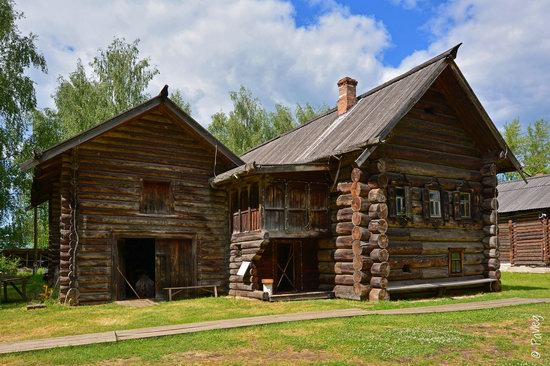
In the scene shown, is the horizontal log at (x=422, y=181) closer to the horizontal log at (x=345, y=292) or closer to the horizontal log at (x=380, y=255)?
the horizontal log at (x=380, y=255)

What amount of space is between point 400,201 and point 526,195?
863 inches

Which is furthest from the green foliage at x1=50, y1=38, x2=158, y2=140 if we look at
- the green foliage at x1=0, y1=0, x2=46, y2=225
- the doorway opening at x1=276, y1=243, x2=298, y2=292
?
the doorway opening at x1=276, y1=243, x2=298, y2=292

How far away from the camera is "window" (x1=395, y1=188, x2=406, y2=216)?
17938mm

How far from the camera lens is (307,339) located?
1009 cm

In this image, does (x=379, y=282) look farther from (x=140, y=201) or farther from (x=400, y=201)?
(x=140, y=201)

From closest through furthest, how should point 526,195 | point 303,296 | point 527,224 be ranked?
point 303,296, point 527,224, point 526,195

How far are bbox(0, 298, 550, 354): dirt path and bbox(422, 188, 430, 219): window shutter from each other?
12.2ft

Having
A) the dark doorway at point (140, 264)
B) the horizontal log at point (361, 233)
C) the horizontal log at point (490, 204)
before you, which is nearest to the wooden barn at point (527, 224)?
the horizontal log at point (490, 204)

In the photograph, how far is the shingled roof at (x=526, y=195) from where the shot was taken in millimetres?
33500

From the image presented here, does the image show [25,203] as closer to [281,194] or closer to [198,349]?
[281,194]

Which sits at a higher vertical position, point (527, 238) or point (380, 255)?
point (380, 255)

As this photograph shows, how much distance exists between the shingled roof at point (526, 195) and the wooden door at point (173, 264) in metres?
23.7

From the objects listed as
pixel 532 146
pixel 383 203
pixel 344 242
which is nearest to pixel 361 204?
pixel 383 203

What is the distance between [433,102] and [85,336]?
14.6 metres
